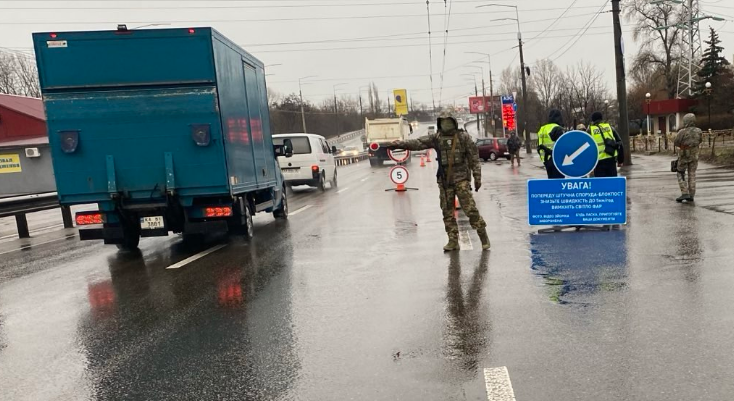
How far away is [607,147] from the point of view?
9.59 meters

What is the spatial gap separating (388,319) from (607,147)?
6.39 m

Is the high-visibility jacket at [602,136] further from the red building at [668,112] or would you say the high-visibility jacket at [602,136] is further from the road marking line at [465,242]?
the red building at [668,112]

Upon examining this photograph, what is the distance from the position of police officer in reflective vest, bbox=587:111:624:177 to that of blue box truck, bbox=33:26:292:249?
6.21 m

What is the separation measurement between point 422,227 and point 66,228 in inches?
417

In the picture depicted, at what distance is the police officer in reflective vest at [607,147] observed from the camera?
9.54 metres

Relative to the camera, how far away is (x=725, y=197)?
1145cm

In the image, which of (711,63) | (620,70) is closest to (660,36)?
(711,63)

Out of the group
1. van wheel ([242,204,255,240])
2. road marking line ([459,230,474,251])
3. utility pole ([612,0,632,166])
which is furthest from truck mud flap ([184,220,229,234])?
utility pole ([612,0,632,166])

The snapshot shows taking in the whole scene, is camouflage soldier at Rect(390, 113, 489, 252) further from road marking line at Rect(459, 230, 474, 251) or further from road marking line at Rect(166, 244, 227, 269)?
road marking line at Rect(166, 244, 227, 269)

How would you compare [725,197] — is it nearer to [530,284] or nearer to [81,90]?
[530,284]

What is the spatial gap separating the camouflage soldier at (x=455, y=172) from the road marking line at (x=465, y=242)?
199mm

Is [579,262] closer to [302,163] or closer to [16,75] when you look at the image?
[302,163]

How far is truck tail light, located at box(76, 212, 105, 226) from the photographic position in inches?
349

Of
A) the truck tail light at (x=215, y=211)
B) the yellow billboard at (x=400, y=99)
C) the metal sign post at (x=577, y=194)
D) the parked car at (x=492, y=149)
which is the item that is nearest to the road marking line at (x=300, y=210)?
the truck tail light at (x=215, y=211)
